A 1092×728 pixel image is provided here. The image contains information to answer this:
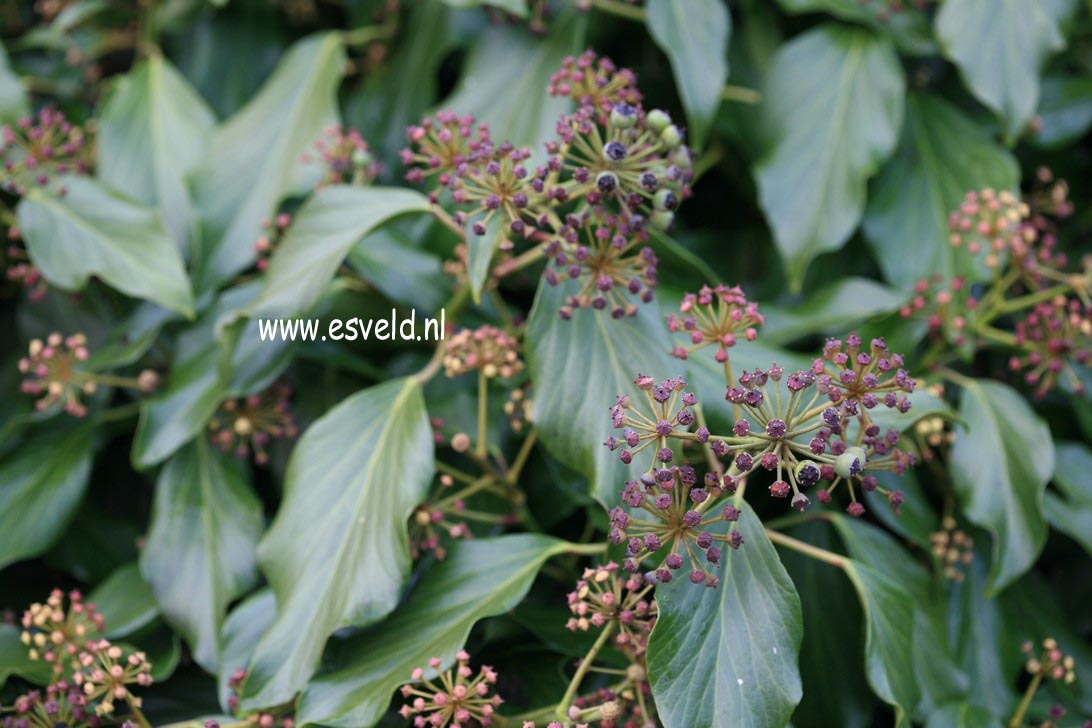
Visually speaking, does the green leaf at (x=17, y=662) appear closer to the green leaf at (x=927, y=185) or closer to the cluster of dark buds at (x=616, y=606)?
the cluster of dark buds at (x=616, y=606)

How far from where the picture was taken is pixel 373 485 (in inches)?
44.6

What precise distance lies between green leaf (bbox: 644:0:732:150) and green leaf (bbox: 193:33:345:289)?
49 cm

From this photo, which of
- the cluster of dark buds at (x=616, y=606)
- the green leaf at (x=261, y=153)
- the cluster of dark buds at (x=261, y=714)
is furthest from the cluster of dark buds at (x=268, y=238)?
the cluster of dark buds at (x=616, y=606)

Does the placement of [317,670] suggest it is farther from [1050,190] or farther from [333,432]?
[1050,190]

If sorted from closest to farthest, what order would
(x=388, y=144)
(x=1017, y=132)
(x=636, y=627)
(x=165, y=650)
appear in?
(x=636, y=627)
(x=165, y=650)
(x=1017, y=132)
(x=388, y=144)

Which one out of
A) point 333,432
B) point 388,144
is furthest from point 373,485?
point 388,144

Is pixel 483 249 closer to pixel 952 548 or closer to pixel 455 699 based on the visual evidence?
pixel 455 699

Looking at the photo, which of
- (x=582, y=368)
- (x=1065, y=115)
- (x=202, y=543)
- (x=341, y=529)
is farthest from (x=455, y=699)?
(x=1065, y=115)

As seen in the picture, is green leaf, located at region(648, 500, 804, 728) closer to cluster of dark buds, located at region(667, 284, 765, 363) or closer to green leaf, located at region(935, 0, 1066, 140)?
cluster of dark buds, located at region(667, 284, 765, 363)

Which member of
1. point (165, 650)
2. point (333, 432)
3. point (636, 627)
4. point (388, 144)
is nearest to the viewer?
point (636, 627)

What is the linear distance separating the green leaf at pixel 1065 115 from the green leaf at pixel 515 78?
0.73m

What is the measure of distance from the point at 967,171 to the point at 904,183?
3.5 inches

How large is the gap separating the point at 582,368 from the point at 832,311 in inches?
17.3

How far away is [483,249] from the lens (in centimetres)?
107
